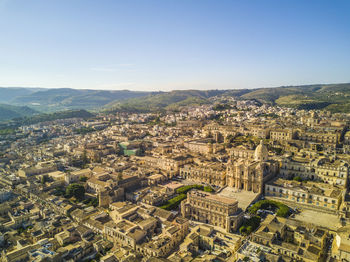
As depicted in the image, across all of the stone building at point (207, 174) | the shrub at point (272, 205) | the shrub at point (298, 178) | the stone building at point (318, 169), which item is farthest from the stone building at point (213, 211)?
the stone building at point (318, 169)

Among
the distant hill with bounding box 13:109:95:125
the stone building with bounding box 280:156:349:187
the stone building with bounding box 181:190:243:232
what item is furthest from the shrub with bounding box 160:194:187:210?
the distant hill with bounding box 13:109:95:125

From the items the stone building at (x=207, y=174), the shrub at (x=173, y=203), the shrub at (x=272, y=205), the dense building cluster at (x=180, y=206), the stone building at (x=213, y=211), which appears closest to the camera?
the dense building cluster at (x=180, y=206)

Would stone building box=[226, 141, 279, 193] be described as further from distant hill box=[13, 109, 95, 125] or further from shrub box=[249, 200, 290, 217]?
distant hill box=[13, 109, 95, 125]

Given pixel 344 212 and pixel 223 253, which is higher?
pixel 344 212

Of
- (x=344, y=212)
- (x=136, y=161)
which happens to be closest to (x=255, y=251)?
(x=344, y=212)

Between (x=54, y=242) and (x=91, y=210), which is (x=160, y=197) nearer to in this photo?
(x=91, y=210)

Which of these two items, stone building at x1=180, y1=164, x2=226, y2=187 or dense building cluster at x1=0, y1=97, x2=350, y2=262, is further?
stone building at x1=180, y1=164, x2=226, y2=187

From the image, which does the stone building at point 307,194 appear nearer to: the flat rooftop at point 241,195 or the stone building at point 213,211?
the flat rooftop at point 241,195

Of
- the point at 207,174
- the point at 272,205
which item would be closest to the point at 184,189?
the point at 207,174

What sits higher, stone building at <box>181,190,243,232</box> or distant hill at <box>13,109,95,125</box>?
distant hill at <box>13,109,95,125</box>
